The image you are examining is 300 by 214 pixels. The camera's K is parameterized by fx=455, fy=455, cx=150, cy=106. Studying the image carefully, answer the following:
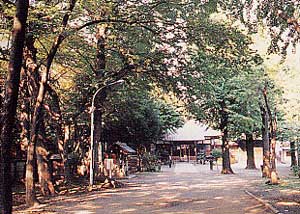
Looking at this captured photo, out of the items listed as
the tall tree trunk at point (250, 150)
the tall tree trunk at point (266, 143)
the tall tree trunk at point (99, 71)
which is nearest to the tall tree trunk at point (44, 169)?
the tall tree trunk at point (99, 71)

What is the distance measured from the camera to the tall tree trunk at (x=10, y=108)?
691cm

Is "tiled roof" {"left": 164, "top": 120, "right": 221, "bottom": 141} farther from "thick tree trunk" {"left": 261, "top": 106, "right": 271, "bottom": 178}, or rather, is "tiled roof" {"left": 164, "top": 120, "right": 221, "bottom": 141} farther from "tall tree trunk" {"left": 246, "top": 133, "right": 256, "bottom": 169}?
"thick tree trunk" {"left": 261, "top": 106, "right": 271, "bottom": 178}

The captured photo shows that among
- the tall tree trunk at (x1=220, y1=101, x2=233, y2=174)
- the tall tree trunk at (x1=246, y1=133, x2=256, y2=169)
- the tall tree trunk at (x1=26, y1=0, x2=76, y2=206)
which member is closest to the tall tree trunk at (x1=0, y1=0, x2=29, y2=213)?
the tall tree trunk at (x1=26, y1=0, x2=76, y2=206)

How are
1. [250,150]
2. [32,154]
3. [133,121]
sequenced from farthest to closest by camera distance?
[250,150], [133,121], [32,154]

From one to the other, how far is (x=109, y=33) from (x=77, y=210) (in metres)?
9.28

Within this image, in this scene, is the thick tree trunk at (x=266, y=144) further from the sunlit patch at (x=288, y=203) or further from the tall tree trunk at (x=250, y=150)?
the tall tree trunk at (x=250, y=150)

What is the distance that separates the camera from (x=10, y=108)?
7.04 metres

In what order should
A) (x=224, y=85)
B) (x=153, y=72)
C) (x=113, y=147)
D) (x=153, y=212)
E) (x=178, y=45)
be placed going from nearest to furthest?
(x=153, y=212) → (x=178, y=45) → (x=153, y=72) → (x=224, y=85) → (x=113, y=147)

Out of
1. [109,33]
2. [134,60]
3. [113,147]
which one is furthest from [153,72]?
[113,147]

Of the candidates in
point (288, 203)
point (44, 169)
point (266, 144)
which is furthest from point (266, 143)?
point (44, 169)

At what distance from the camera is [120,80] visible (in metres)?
19.9

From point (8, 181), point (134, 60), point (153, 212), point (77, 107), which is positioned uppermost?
point (134, 60)

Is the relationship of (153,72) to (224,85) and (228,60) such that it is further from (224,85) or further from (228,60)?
(224,85)

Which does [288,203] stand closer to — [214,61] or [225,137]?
[214,61]
